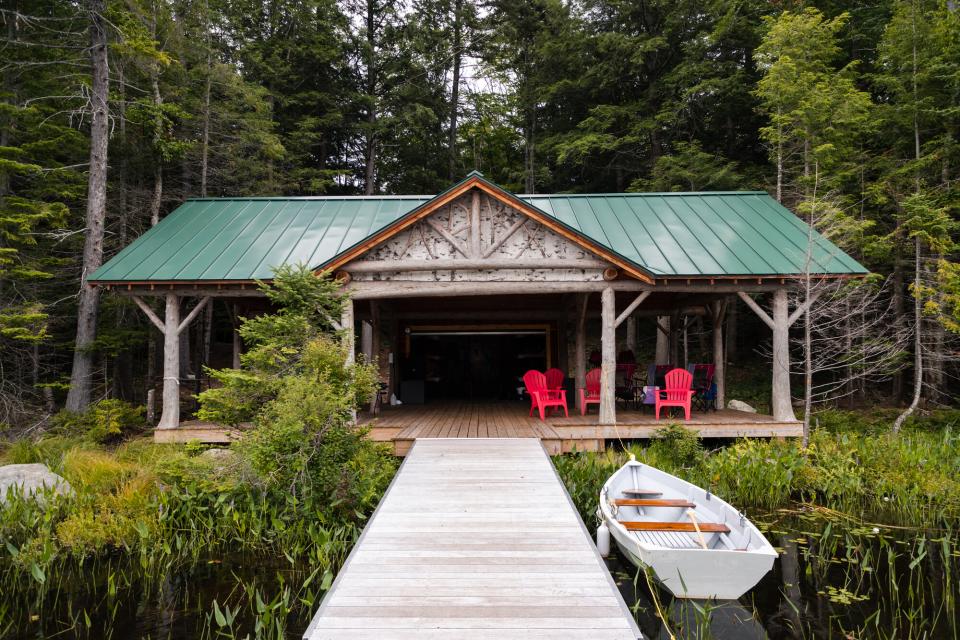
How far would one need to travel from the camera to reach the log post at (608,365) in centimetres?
817

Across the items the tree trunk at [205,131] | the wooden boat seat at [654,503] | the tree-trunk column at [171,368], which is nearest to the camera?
the wooden boat seat at [654,503]

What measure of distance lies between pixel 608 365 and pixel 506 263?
246 centimetres

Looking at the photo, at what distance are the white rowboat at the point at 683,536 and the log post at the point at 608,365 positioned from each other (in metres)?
2.01

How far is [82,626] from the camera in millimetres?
4098

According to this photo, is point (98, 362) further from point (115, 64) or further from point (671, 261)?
point (671, 261)

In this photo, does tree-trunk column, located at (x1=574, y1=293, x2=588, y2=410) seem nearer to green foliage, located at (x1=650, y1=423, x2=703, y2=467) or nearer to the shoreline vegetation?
green foliage, located at (x1=650, y1=423, x2=703, y2=467)

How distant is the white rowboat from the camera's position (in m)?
4.03

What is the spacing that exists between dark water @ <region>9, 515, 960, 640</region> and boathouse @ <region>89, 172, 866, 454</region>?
121 inches

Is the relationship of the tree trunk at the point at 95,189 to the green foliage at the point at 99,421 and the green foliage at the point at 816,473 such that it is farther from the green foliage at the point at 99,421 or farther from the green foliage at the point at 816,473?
the green foliage at the point at 816,473

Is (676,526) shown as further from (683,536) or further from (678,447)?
(678,447)

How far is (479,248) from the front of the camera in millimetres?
8047

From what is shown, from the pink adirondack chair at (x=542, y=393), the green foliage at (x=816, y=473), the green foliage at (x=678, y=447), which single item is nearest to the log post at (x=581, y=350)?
the pink adirondack chair at (x=542, y=393)

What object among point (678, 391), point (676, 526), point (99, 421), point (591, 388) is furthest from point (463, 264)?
point (99, 421)

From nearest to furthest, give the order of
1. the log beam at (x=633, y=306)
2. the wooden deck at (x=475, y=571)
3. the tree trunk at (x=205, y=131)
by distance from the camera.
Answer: the wooden deck at (x=475, y=571)
the log beam at (x=633, y=306)
the tree trunk at (x=205, y=131)
